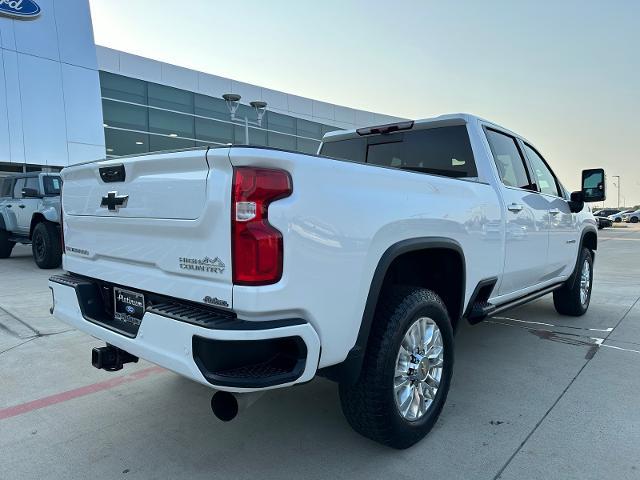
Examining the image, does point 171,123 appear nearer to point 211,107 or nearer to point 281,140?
point 211,107

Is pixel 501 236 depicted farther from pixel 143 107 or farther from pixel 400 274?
pixel 143 107

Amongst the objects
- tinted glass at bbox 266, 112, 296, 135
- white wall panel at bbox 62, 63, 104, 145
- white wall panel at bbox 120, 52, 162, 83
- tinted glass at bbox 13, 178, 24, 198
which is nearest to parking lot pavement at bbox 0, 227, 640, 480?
tinted glass at bbox 13, 178, 24, 198

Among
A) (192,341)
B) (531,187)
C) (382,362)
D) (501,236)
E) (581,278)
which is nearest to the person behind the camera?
(192,341)

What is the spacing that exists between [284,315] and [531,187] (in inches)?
123

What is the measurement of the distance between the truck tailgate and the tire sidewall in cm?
95

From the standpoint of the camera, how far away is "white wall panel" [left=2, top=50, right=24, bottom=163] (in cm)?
1627

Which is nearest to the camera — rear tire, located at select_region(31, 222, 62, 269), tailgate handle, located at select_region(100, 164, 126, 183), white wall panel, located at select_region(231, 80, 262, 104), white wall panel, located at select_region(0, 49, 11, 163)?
tailgate handle, located at select_region(100, 164, 126, 183)

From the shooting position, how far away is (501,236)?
355 centimetres

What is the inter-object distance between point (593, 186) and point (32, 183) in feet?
33.6

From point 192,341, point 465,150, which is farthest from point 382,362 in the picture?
point 465,150

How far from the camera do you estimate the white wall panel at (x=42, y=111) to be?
16766 mm

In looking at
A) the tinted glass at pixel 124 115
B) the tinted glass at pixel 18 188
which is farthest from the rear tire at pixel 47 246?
the tinted glass at pixel 124 115

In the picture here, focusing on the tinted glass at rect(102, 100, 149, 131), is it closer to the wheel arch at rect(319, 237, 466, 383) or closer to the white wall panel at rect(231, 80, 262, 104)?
the white wall panel at rect(231, 80, 262, 104)

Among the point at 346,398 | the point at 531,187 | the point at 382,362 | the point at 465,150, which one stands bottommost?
the point at 346,398
